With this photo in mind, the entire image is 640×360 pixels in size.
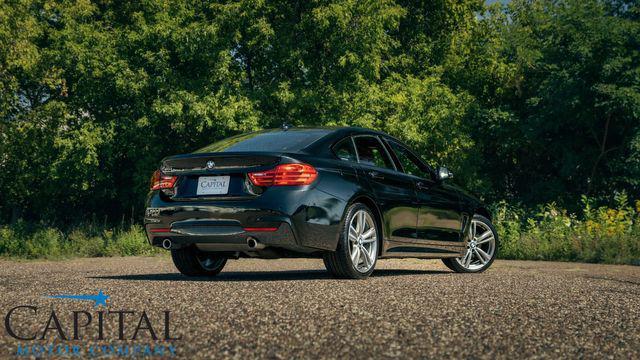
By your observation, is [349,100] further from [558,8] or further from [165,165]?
[165,165]

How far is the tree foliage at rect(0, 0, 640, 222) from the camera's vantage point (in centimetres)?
2602

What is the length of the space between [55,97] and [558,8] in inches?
766

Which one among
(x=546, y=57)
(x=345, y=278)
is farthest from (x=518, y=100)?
(x=345, y=278)

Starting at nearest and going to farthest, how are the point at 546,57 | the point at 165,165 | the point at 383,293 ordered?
the point at 383,293
the point at 165,165
the point at 546,57

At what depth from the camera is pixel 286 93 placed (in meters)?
25.5

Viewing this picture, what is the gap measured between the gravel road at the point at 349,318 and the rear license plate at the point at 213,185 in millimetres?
873

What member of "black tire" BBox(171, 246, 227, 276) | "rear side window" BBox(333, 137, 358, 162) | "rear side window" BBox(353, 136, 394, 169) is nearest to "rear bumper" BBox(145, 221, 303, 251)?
"black tire" BBox(171, 246, 227, 276)

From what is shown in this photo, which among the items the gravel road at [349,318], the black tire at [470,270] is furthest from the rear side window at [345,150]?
the black tire at [470,270]

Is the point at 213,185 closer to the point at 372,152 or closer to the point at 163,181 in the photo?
the point at 163,181

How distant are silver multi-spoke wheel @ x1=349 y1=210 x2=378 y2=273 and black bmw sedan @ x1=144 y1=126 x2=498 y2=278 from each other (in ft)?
0.03

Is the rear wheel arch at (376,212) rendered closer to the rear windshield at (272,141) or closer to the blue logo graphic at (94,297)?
the rear windshield at (272,141)

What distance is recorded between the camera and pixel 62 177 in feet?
90.2

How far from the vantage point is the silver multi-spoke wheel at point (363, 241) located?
811 cm

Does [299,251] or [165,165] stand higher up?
[165,165]
